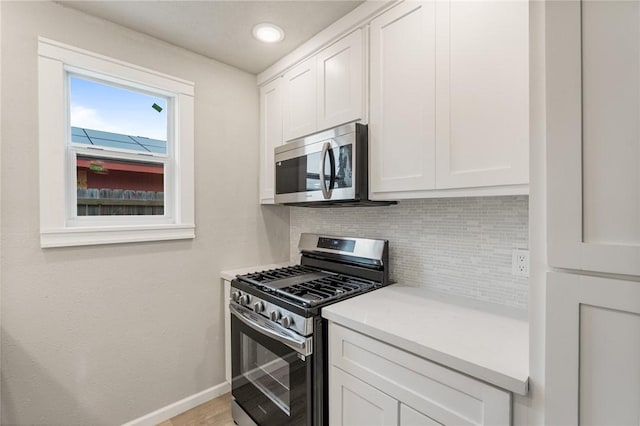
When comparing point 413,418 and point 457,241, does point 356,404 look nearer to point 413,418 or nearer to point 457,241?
point 413,418

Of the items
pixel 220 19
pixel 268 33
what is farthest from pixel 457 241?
pixel 220 19

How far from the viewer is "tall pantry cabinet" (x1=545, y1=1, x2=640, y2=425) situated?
603mm

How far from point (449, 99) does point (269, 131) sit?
1.38 metres

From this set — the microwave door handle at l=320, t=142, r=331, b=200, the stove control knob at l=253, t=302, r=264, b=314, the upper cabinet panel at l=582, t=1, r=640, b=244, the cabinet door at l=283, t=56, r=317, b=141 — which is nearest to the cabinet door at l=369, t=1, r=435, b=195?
the microwave door handle at l=320, t=142, r=331, b=200

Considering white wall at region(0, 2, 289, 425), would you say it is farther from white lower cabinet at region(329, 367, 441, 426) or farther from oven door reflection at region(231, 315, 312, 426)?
white lower cabinet at region(329, 367, 441, 426)

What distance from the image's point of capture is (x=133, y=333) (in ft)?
6.03

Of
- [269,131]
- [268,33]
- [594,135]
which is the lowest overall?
[594,135]

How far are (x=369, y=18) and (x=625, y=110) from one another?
1277 mm

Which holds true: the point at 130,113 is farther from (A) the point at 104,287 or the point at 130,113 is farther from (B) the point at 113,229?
(A) the point at 104,287

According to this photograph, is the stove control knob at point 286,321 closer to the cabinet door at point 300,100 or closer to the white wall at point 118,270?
the white wall at point 118,270

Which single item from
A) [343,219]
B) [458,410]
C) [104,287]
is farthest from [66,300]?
[458,410]

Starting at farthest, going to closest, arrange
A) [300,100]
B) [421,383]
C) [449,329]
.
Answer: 1. [300,100]
2. [449,329]
3. [421,383]

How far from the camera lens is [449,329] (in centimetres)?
113

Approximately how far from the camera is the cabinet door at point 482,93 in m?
1.07
